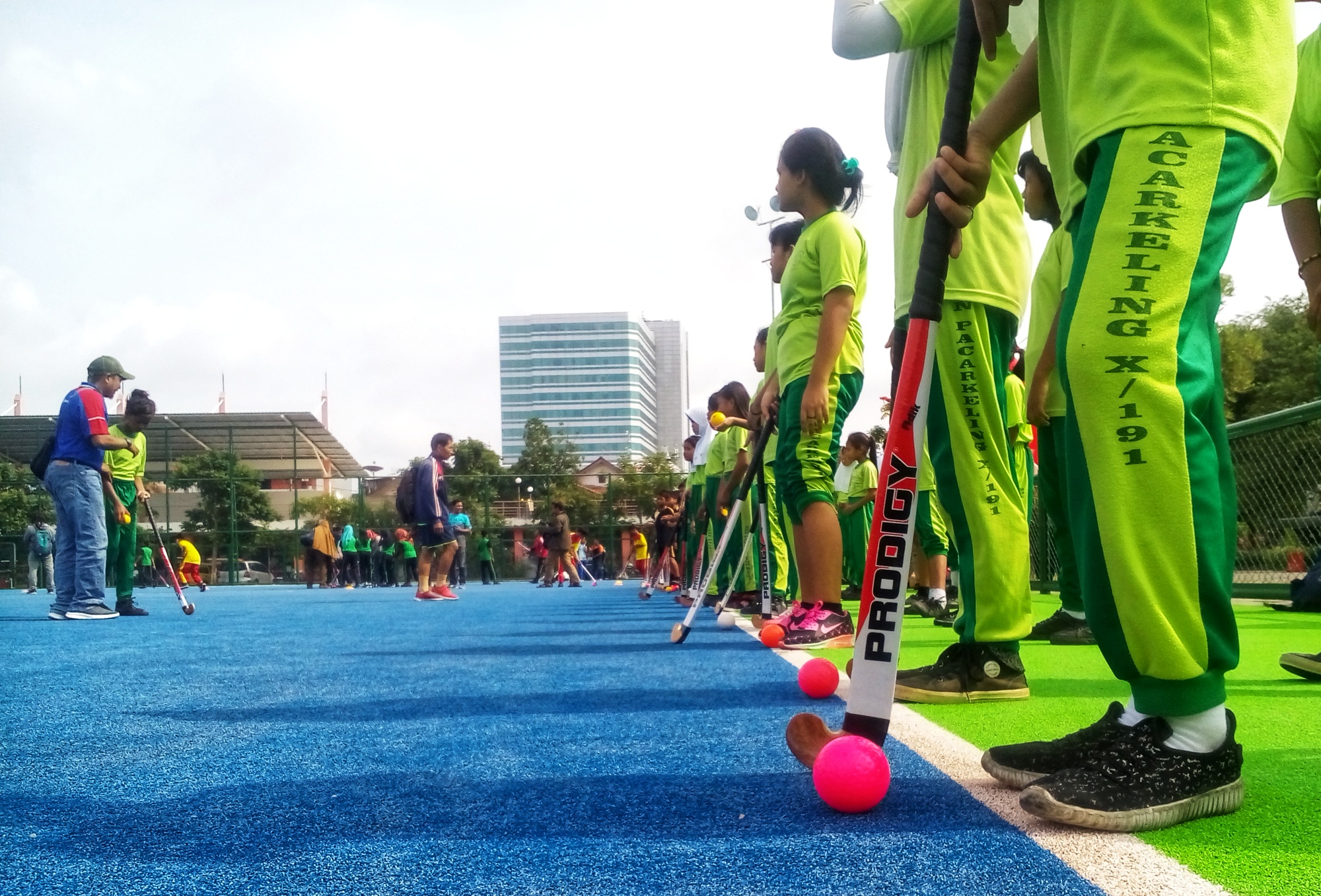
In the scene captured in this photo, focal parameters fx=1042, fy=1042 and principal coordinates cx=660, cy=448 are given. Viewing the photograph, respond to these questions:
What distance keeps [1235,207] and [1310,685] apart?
229 cm

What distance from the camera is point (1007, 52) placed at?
338 cm

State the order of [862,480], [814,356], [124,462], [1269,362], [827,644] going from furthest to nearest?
[1269,362] → [862,480] → [124,462] → [827,644] → [814,356]

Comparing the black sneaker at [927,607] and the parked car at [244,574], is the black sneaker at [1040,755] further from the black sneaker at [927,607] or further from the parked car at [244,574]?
the parked car at [244,574]

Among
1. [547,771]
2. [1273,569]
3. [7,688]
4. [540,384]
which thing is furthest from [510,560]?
[540,384]

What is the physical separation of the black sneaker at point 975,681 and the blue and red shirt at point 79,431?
26.1 feet

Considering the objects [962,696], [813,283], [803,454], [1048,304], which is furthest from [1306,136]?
[962,696]

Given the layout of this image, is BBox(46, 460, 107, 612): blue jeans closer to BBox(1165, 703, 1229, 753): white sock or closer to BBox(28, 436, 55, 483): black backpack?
BBox(28, 436, 55, 483): black backpack

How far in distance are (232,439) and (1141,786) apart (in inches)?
1640

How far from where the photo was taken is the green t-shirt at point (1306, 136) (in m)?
3.57

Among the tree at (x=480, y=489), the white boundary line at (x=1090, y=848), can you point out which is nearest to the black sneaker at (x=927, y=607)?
the white boundary line at (x=1090, y=848)

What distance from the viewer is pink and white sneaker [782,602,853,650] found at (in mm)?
4609

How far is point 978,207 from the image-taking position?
326 centimetres

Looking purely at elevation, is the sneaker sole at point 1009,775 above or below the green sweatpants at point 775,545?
below

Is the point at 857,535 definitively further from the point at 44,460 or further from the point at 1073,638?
the point at 44,460
